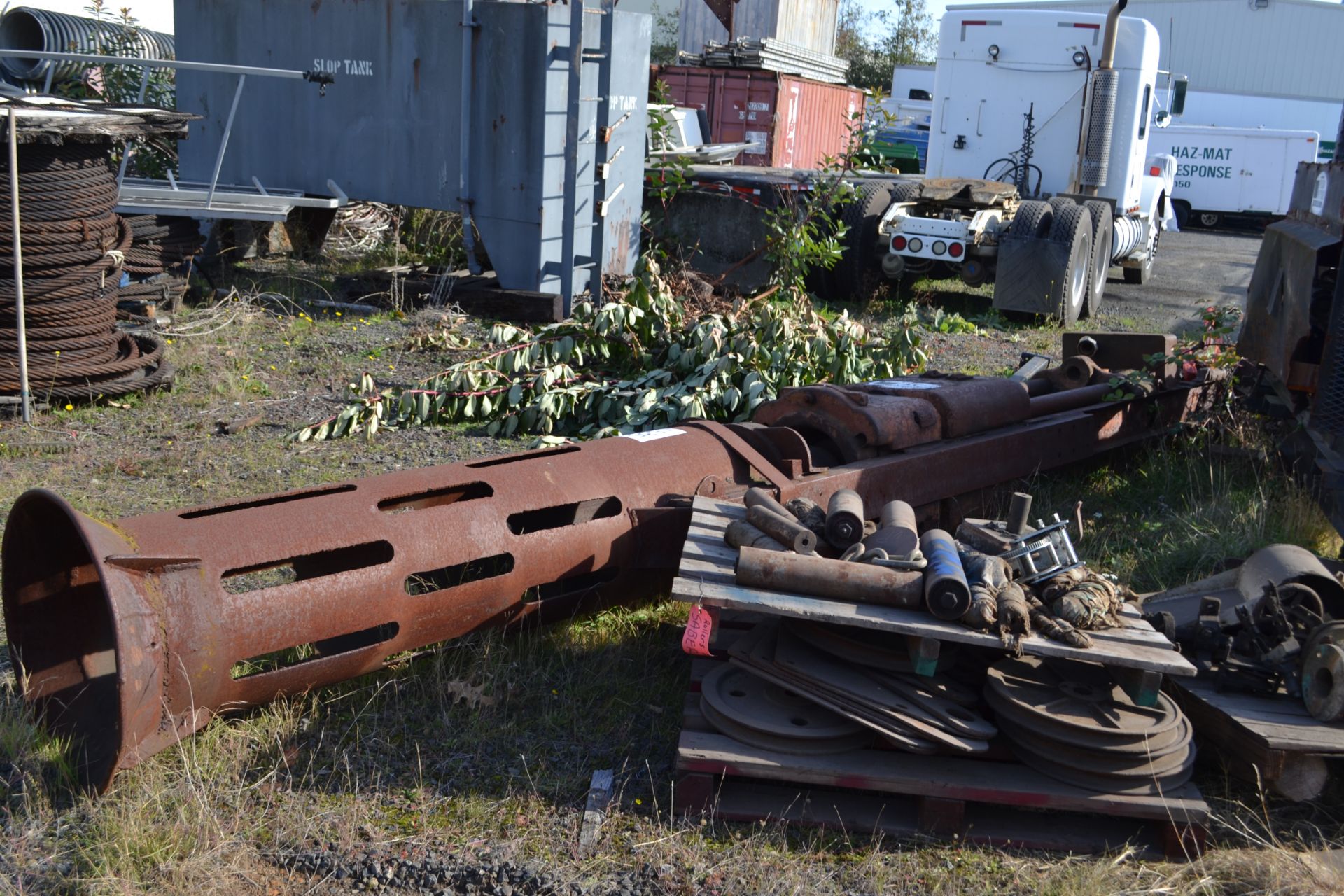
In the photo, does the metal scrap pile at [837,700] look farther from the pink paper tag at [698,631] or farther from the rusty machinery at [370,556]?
the rusty machinery at [370,556]

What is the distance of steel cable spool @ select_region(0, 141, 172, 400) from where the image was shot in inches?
235

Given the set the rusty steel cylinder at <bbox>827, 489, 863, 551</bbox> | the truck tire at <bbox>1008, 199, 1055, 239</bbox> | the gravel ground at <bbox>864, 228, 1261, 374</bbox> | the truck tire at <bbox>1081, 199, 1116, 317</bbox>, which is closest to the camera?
the rusty steel cylinder at <bbox>827, 489, 863, 551</bbox>

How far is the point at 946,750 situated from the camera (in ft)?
9.95

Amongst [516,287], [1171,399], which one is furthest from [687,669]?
[516,287]

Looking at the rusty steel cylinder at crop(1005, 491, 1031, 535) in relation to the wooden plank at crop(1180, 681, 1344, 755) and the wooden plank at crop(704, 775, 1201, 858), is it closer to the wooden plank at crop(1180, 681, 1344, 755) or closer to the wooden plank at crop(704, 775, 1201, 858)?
the wooden plank at crop(1180, 681, 1344, 755)

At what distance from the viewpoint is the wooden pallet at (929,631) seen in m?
2.90

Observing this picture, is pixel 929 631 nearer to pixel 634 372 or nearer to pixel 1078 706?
pixel 1078 706

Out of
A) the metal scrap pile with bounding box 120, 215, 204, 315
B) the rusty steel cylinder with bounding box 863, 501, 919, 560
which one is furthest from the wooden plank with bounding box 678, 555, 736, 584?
the metal scrap pile with bounding box 120, 215, 204, 315

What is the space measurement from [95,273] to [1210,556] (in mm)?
5841

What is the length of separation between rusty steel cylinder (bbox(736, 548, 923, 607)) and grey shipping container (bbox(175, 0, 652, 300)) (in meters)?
6.21

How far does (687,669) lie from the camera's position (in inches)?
150

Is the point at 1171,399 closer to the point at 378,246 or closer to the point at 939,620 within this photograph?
the point at 939,620

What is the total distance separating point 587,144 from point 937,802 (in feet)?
22.7

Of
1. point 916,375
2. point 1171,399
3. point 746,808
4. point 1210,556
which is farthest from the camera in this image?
point 1171,399
